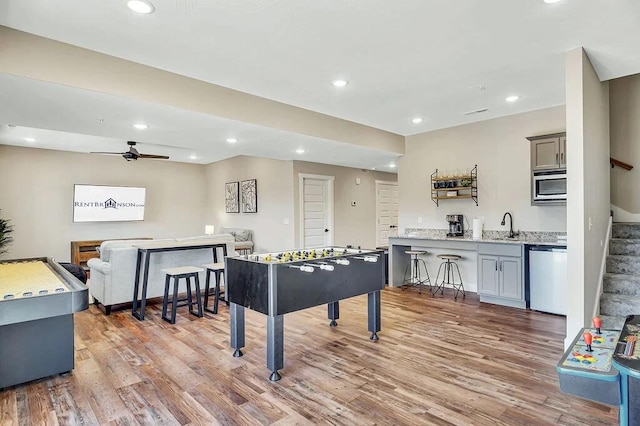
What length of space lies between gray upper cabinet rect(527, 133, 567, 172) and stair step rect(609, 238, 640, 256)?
3.52 feet

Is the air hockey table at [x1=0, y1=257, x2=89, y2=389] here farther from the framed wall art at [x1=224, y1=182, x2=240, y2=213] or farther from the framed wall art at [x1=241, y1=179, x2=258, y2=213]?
the framed wall art at [x1=224, y1=182, x2=240, y2=213]

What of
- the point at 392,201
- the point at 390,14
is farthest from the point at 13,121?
the point at 392,201

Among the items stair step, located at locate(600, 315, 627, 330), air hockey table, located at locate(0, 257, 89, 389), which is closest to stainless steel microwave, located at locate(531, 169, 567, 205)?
stair step, located at locate(600, 315, 627, 330)

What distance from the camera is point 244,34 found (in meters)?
2.83

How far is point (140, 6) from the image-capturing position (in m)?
2.43

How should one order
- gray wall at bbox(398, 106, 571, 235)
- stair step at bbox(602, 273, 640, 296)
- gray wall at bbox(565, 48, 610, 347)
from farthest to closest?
gray wall at bbox(398, 106, 571, 235) < stair step at bbox(602, 273, 640, 296) < gray wall at bbox(565, 48, 610, 347)

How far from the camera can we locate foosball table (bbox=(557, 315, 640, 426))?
1.25 metres

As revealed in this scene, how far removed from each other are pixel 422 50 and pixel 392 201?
7018 mm

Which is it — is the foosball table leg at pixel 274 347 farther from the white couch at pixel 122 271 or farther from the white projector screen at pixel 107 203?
the white projector screen at pixel 107 203

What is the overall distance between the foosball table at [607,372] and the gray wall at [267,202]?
20.1 ft

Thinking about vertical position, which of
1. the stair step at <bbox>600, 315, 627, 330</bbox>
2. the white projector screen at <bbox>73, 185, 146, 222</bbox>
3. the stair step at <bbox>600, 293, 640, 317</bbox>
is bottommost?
the stair step at <bbox>600, 315, 627, 330</bbox>

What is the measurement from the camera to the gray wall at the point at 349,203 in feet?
26.7

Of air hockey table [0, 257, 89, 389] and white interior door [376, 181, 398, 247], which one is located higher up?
white interior door [376, 181, 398, 247]

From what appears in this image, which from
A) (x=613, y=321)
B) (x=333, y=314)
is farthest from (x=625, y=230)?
(x=333, y=314)
